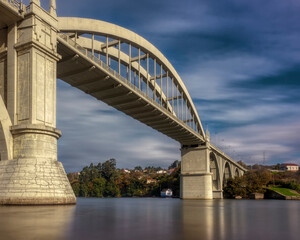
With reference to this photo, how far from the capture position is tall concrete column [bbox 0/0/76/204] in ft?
68.7

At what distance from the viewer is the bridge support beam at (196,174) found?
71875mm

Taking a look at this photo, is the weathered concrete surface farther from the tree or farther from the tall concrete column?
the tree

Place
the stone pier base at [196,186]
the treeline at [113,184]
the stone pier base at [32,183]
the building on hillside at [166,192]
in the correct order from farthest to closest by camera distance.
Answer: the treeline at [113,184], the building on hillside at [166,192], the stone pier base at [196,186], the stone pier base at [32,183]

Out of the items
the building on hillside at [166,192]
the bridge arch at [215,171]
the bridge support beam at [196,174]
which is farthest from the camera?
the building on hillside at [166,192]

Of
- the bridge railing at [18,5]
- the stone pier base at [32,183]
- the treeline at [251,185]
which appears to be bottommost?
the treeline at [251,185]

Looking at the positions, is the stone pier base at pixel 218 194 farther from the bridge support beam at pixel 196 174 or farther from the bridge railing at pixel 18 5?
the bridge railing at pixel 18 5

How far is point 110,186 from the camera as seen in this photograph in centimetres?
12812

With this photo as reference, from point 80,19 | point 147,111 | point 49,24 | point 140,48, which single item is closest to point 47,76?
point 49,24

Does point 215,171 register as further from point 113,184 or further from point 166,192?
point 113,184

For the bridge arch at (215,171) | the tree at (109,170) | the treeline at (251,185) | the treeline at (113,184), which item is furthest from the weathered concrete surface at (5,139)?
the tree at (109,170)

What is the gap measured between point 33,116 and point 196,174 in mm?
54883

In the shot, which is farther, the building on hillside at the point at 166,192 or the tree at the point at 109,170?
the tree at the point at 109,170

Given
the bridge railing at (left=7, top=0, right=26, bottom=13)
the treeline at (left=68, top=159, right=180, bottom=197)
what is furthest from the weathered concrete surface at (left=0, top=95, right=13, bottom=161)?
the treeline at (left=68, top=159, right=180, bottom=197)

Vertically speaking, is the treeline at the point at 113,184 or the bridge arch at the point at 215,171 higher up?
the bridge arch at the point at 215,171
